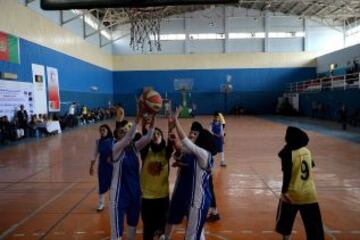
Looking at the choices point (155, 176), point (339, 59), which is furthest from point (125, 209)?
point (339, 59)

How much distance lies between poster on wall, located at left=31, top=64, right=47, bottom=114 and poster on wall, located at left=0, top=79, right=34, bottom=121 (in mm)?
538

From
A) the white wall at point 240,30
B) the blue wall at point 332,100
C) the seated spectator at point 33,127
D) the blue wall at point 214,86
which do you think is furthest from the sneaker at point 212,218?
the white wall at point 240,30

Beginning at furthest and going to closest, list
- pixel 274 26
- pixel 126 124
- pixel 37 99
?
pixel 274 26
pixel 37 99
pixel 126 124

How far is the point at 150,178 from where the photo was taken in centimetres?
434

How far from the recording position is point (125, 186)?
14.0 feet

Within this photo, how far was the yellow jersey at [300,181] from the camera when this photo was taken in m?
4.32

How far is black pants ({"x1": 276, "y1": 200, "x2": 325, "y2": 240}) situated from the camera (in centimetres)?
430

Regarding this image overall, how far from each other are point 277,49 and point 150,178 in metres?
36.5

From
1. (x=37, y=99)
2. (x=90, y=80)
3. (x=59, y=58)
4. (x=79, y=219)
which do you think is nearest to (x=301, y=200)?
(x=79, y=219)

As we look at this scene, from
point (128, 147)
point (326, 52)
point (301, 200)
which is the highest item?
point (326, 52)

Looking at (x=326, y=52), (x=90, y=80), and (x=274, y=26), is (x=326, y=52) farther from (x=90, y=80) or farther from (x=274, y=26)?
(x=90, y=80)

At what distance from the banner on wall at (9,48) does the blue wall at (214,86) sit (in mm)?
20762

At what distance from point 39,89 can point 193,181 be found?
62.2ft

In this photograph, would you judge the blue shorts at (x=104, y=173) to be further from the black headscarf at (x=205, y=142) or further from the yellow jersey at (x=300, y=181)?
the yellow jersey at (x=300, y=181)
